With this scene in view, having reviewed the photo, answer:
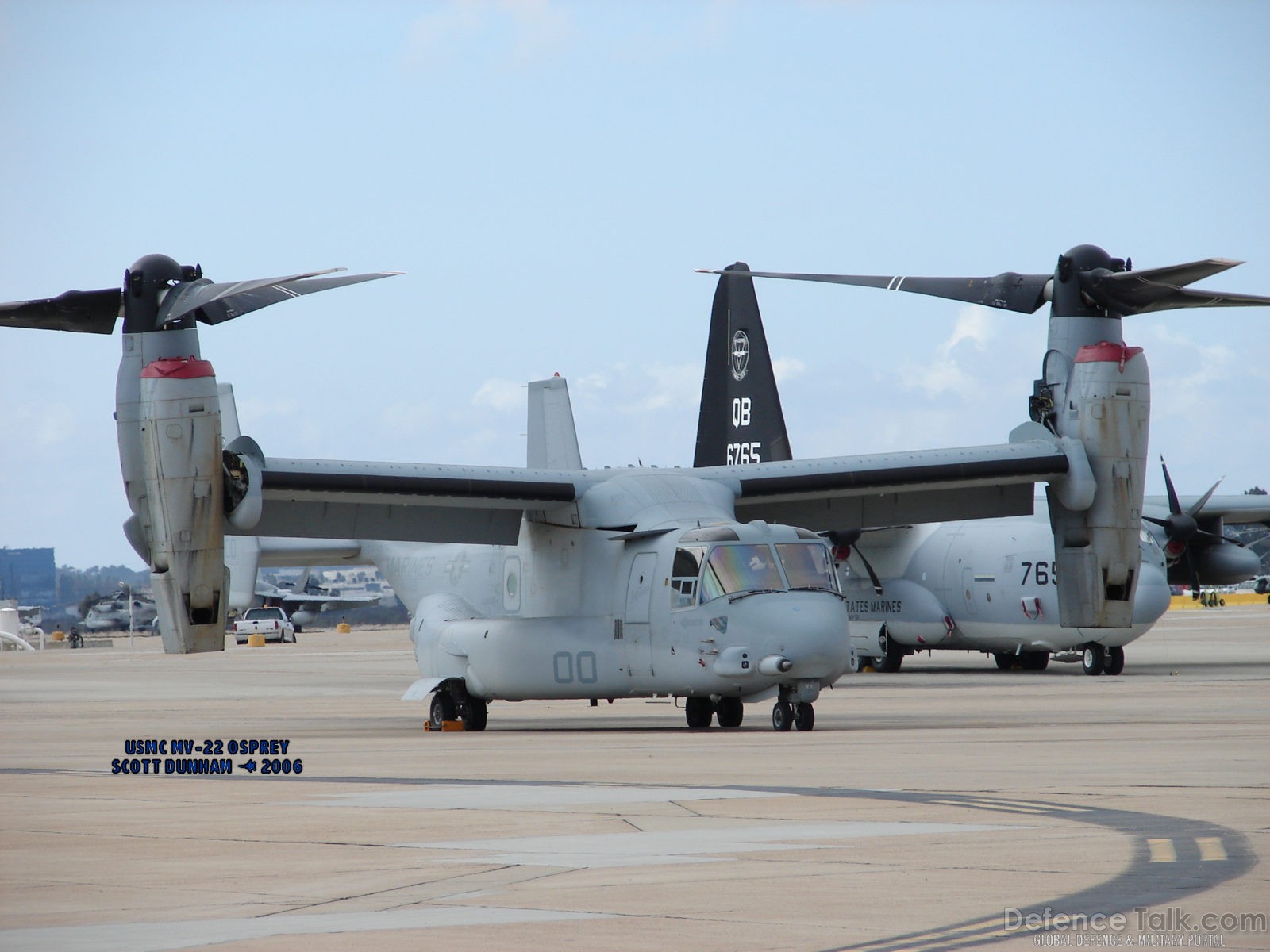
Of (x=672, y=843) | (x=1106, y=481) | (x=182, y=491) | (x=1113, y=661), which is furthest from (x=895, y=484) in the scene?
(x=672, y=843)

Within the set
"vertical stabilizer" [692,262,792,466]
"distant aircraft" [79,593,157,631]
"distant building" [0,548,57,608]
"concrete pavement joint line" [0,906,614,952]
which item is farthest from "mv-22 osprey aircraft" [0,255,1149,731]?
"distant building" [0,548,57,608]

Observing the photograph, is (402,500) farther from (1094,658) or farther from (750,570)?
(1094,658)

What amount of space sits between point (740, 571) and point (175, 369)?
656 cm

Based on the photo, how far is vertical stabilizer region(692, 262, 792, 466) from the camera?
36.6m

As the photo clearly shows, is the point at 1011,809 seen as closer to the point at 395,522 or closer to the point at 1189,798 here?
the point at 1189,798

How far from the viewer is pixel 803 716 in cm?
1806

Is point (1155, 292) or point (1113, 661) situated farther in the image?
point (1113, 661)

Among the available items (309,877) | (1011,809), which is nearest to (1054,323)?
(1011,809)

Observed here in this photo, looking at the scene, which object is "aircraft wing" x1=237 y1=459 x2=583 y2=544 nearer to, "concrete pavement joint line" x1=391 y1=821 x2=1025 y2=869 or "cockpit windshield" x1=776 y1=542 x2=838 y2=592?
"cockpit windshield" x1=776 y1=542 x2=838 y2=592

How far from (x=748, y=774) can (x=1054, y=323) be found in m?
10.1

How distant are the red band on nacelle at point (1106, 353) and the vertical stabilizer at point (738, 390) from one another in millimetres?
16691

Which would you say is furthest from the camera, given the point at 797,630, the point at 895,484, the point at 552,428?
the point at 552,428

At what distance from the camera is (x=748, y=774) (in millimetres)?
11859

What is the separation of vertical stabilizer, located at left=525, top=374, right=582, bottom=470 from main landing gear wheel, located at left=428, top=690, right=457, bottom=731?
590 cm
